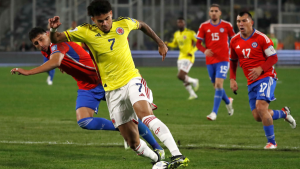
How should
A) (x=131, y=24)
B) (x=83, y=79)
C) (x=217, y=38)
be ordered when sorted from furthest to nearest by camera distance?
(x=217, y=38) → (x=83, y=79) → (x=131, y=24)

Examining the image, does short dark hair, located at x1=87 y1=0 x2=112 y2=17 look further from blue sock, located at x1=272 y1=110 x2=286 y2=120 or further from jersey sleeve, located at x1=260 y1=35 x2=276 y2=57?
blue sock, located at x1=272 y1=110 x2=286 y2=120

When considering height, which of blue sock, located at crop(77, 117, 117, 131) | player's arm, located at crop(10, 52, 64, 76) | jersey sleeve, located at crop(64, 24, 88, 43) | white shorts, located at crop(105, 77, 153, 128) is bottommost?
blue sock, located at crop(77, 117, 117, 131)

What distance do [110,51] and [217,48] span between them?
21.8ft

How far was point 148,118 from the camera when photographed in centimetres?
544

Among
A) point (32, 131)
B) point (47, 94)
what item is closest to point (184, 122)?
point (32, 131)

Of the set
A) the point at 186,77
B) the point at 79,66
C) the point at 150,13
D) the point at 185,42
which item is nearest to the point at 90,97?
the point at 79,66

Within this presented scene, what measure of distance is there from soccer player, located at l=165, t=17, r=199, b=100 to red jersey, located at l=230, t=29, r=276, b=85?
7476mm

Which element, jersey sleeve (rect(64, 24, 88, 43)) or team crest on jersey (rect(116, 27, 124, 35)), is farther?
team crest on jersey (rect(116, 27, 124, 35))

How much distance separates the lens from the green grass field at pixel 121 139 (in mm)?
6816

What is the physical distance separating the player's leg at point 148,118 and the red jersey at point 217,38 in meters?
6.42

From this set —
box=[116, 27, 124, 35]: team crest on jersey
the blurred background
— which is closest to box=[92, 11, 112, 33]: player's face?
box=[116, 27, 124, 35]: team crest on jersey

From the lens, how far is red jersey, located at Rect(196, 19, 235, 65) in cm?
1203

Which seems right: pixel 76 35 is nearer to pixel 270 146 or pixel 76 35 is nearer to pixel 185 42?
pixel 270 146

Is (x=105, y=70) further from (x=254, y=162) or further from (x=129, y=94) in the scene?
(x=254, y=162)
